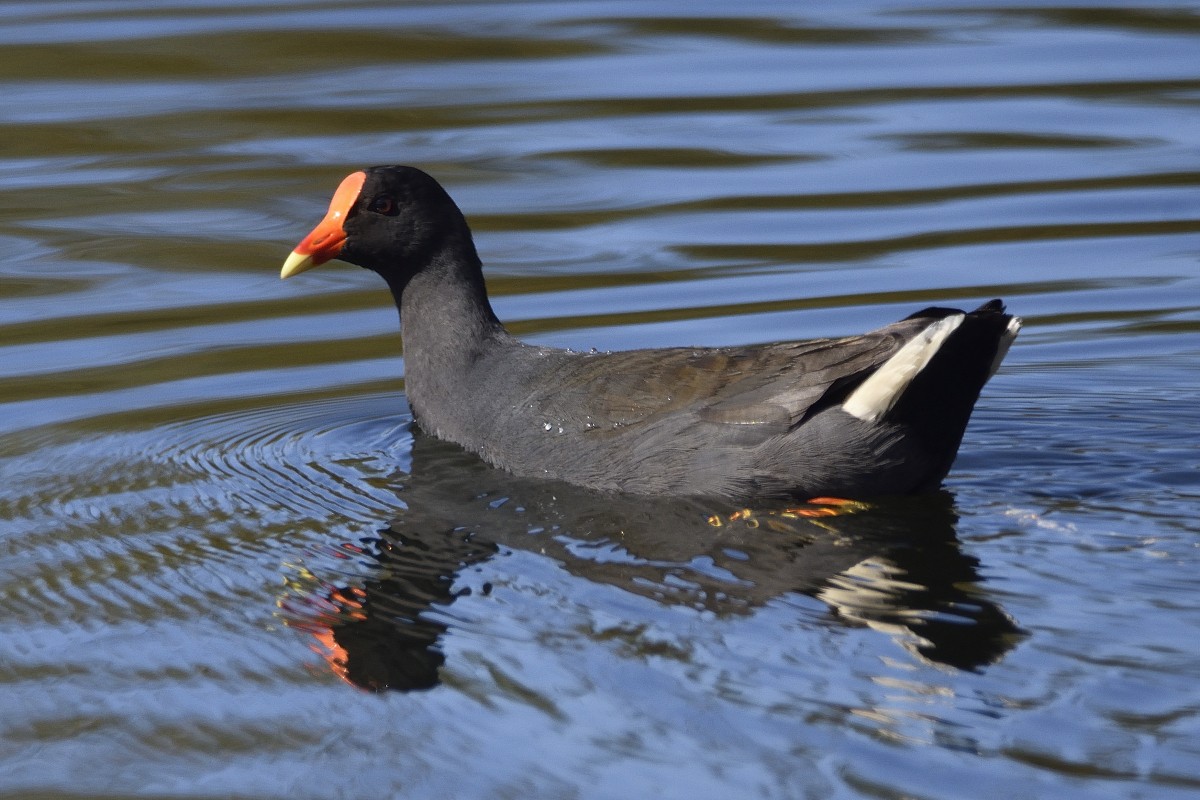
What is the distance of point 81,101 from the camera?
10695 millimetres

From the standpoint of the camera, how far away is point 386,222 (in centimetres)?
632

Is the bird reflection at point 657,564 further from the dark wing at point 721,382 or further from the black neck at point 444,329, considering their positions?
the black neck at point 444,329

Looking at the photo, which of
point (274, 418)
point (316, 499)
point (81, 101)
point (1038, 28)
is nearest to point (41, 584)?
point (316, 499)

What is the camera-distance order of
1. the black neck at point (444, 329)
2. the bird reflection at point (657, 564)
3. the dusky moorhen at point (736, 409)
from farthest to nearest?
the black neck at point (444, 329) < the dusky moorhen at point (736, 409) < the bird reflection at point (657, 564)

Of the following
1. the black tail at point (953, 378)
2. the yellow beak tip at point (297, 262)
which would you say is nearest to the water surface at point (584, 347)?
the black tail at point (953, 378)

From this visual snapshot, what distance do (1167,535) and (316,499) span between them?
2654 millimetres

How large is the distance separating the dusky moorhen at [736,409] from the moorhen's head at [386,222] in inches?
16.8

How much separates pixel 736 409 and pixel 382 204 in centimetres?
173

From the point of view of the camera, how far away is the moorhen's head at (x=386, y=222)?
6.31m

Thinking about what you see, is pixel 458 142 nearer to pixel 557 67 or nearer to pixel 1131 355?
pixel 557 67

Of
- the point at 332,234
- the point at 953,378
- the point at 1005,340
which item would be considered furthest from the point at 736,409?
the point at 332,234

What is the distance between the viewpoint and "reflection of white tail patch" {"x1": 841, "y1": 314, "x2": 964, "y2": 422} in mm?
5023

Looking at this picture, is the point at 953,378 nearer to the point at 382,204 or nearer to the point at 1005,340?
the point at 1005,340

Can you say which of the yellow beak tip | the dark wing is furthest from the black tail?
the yellow beak tip
